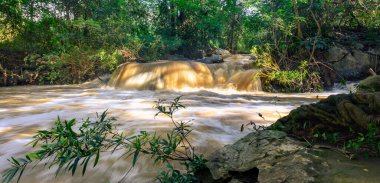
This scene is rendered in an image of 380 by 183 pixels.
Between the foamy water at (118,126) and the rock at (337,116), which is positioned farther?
the foamy water at (118,126)

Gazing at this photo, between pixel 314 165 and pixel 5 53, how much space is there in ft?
44.1

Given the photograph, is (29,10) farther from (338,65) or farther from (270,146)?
(270,146)

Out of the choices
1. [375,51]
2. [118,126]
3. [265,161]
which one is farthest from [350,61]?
[265,161]

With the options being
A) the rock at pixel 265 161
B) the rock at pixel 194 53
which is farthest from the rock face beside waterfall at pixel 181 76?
the rock at pixel 194 53

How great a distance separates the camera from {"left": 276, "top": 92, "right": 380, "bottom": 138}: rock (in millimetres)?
2012

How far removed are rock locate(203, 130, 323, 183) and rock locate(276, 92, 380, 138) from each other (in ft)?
0.81

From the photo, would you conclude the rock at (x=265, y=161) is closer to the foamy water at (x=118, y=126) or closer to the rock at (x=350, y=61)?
the foamy water at (x=118, y=126)

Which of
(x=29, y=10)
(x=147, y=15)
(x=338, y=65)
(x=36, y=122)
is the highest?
(x=147, y=15)

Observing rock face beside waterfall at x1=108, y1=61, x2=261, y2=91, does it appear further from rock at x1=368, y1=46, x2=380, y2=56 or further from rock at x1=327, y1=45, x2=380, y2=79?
rock at x1=368, y1=46, x2=380, y2=56

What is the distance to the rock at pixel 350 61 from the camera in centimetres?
1011

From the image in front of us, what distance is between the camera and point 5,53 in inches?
469

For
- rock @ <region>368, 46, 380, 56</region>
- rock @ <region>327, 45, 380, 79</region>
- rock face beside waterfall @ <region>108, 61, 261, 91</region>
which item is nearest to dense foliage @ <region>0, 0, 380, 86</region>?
rock @ <region>368, 46, 380, 56</region>

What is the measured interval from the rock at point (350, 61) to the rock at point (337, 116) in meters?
8.63

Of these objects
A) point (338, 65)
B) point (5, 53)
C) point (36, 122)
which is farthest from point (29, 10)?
point (338, 65)
